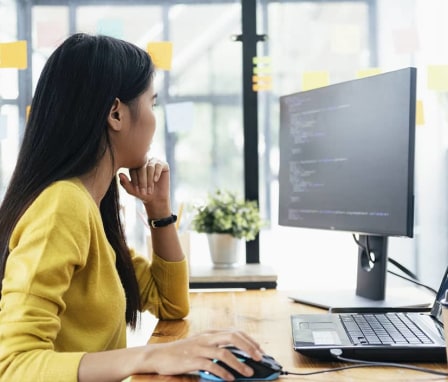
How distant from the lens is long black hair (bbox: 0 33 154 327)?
1.08 meters

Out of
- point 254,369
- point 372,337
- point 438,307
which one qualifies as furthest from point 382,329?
point 254,369

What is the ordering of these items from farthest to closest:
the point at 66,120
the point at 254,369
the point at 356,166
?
the point at 356,166
the point at 66,120
the point at 254,369

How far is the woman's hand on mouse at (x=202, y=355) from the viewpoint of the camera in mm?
826

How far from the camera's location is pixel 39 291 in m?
0.90

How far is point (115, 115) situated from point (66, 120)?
10cm

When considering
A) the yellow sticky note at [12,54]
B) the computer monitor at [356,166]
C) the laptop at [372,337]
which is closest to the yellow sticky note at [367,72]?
the computer monitor at [356,166]

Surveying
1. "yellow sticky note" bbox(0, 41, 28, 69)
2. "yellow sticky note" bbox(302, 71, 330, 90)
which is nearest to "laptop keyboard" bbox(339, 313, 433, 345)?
"yellow sticky note" bbox(302, 71, 330, 90)

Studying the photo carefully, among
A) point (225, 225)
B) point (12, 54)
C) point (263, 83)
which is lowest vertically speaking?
point (225, 225)

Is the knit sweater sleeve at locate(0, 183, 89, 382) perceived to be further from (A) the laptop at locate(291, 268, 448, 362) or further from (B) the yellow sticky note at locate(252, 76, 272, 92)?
(B) the yellow sticky note at locate(252, 76, 272, 92)

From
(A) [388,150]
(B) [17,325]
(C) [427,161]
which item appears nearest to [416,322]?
(A) [388,150]

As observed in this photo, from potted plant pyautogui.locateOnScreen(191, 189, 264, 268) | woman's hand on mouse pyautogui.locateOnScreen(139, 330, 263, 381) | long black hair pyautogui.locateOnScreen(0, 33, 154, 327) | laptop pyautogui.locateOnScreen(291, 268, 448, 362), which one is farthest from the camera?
potted plant pyautogui.locateOnScreen(191, 189, 264, 268)

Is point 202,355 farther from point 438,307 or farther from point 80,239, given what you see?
point 438,307

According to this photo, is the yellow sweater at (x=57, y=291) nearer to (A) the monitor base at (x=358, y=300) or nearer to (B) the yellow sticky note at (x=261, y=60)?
(A) the monitor base at (x=358, y=300)

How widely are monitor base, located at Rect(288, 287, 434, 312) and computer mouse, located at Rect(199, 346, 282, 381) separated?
536mm
